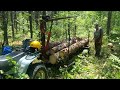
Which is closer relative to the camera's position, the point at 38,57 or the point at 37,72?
the point at 37,72

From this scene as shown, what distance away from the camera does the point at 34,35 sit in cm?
1952

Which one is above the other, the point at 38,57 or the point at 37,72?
the point at 38,57
